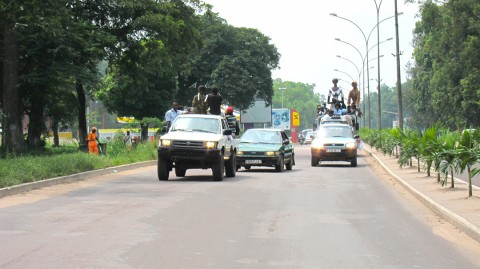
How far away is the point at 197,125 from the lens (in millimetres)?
22859

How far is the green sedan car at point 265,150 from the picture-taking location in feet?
93.8

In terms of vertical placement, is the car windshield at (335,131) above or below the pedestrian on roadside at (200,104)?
below

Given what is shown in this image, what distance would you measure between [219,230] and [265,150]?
17.2 meters

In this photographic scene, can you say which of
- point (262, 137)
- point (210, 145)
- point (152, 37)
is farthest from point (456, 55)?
point (210, 145)

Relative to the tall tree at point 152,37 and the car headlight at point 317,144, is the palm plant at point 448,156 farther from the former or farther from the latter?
the tall tree at point 152,37

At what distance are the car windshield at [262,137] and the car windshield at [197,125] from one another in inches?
266

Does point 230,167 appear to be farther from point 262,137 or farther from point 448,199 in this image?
point 448,199

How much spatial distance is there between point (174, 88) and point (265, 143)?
156 ft

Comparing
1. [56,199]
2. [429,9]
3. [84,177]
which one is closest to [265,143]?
[84,177]

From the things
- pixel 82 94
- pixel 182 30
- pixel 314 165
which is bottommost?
pixel 314 165

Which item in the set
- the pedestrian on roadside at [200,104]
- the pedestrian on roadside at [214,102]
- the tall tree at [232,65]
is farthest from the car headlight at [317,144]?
the tall tree at [232,65]

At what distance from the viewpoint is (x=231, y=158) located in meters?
24.1

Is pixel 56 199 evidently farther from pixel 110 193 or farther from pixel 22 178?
pixel 22 178

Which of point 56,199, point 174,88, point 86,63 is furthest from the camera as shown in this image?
point 174,88
